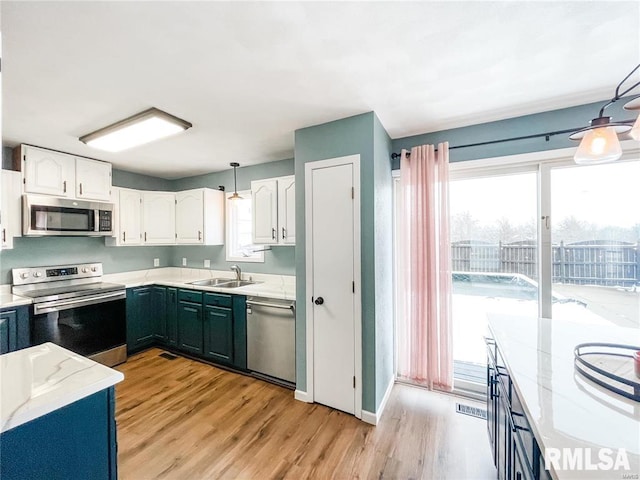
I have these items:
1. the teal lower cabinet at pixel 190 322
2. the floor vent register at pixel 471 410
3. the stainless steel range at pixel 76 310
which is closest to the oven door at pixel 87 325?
the stainless steel range at pixel 76 310

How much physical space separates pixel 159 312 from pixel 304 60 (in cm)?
358

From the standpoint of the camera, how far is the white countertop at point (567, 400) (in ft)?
2.43

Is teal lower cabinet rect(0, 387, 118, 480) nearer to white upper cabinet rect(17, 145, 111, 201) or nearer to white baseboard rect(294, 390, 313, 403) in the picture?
white baseboard rect(294, 390, 313, 403)

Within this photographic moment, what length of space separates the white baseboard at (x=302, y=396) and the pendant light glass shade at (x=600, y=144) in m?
2.54

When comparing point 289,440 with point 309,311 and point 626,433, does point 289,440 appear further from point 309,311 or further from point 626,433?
point 626,433

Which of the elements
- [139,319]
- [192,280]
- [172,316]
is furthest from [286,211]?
[139,319]

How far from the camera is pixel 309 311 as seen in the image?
2379 millimetres

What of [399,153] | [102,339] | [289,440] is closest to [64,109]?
[102,339]

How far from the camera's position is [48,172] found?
9.18 ft

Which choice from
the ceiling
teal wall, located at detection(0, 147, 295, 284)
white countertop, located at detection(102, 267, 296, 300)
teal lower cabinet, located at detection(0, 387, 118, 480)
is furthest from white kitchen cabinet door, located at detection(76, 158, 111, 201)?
teal lower cabinet, located at detection(0, 387, 118, 480)

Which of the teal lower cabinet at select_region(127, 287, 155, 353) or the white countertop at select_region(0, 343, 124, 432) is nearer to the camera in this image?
the white countertop at select_region(0, 343, 124, 432)

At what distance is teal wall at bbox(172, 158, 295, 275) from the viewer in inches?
134

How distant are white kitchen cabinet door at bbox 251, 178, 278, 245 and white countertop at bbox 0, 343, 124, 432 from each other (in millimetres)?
1983

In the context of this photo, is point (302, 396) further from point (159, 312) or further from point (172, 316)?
point (159, 312)
